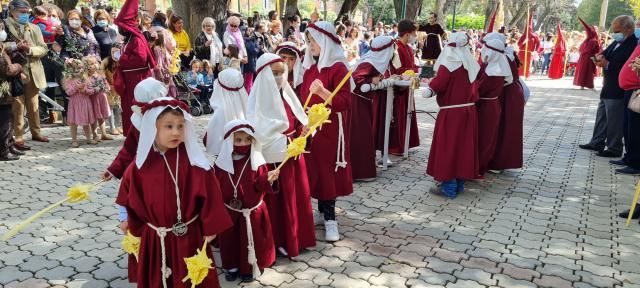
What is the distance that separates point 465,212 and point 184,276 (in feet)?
11.3

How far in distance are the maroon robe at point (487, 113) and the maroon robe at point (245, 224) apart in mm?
3325

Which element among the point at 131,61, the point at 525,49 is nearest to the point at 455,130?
the point at 131,61

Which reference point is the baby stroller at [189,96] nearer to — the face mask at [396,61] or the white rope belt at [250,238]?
the face mask at [396,61]

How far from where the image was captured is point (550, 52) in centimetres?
2425

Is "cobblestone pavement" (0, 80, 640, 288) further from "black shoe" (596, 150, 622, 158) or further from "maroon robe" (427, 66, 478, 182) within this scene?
"black shoe" (596, 150, 622, 158)

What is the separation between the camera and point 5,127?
6887mm

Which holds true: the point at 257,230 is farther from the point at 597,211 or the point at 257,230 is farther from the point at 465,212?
the point at 597,211

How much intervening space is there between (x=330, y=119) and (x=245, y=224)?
1.36 meters

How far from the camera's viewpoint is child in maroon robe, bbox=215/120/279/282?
11.5 ft

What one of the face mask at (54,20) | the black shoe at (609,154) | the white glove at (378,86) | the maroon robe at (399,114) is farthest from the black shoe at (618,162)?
the face mask at (54,20)

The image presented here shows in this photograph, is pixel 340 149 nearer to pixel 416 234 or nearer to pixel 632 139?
pixel 416 234

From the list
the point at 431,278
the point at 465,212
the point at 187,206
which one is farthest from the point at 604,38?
the point at 187,206

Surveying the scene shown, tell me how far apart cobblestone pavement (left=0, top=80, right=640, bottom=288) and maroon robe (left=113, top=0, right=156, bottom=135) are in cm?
107

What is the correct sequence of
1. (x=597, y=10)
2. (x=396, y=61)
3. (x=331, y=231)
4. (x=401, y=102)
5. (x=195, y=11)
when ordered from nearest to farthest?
1. (x=331, y=231)
2. (x=396, y=61)
3. (x=401, y=102)
4. (x=195, y=11)
5. (x=597, y=10)
